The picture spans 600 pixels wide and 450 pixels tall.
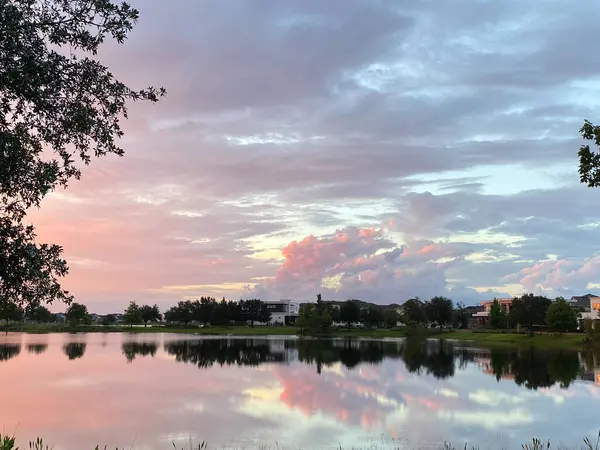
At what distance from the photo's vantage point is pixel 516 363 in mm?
51844

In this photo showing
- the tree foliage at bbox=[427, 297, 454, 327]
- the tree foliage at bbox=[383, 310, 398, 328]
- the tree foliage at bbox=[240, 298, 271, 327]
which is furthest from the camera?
the tree foliage at bbox=[240, 298, 271, 327]

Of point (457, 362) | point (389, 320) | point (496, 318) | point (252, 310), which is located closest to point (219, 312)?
point (252, 310)

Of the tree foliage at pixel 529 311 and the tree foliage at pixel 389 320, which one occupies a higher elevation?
the tree foliage at pixel 529 311

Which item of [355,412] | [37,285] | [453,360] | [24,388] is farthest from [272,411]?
[453,360]

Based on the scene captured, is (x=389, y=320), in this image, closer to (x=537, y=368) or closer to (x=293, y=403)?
(x=537, y=368)

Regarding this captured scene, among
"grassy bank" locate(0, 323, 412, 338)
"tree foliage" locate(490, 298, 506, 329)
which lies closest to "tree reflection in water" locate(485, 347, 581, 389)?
"tree foliage" locate(490, 298, 506, 329)

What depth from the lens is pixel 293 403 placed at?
93.7 ft

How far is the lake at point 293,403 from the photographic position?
2111cm

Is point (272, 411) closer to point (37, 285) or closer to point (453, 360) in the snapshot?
point (37, 285)

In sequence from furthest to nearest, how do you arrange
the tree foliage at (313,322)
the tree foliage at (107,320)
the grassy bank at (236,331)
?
the tree foliage at (107,320), the grassy bank at (236,331), the tree foliage at (313,322)

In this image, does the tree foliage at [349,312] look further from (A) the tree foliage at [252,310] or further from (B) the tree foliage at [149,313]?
(B) the tree foliage at [149,313]

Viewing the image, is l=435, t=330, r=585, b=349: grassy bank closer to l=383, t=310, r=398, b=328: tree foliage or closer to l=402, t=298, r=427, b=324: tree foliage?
l=402, t=298, r=427, b=324: tree foliage

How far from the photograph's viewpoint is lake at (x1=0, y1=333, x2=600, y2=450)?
21.1 meters

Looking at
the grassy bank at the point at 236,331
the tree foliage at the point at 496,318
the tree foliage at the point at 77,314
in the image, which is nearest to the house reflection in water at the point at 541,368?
the tree foliage at the point at 496,318
